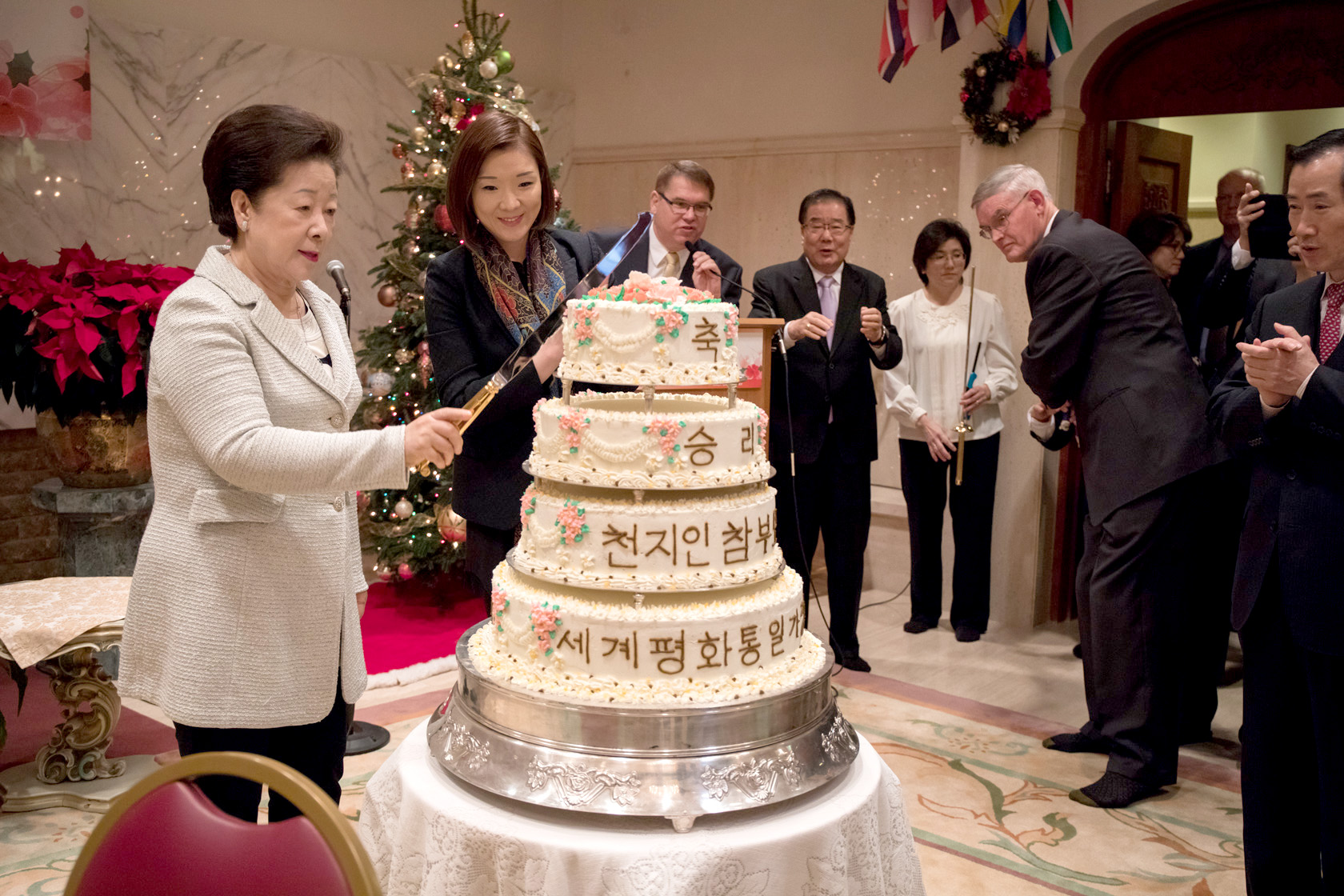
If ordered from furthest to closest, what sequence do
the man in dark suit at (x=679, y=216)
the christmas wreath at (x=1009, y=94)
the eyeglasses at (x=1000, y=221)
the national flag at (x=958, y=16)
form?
1. the christmas wreath at (x=1009, y=94)
2. the national flag at (x=958, y=16)
3. the man in dark suit at (x=679, y=216)
4. the eyeglasses at (x=1000, y=221)

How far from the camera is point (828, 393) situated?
491cm

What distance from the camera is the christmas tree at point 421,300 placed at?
5469 millimetres

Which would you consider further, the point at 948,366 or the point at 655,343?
the point at 948,366

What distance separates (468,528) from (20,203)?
3.76 meters

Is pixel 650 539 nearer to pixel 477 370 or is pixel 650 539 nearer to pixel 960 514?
pixel 477 370

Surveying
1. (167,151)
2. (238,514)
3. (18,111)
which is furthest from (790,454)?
(18,111)

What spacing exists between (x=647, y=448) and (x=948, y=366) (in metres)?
3.70

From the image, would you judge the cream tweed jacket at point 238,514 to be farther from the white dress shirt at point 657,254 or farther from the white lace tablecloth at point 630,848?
the white dress shirt at point 657,254

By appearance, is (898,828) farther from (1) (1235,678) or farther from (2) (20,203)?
(2) (20,203)

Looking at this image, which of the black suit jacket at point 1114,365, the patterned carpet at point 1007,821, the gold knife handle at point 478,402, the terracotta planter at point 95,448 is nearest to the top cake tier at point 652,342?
the gold knife handle at point 478,402

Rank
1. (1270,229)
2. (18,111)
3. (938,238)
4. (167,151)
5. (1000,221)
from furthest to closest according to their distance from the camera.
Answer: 1. (167,151)
2. (938,238)
3. (18,111)
4. (1000,221)
5. (1270,229)

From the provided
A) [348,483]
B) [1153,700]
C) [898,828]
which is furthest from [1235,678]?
[348,483]

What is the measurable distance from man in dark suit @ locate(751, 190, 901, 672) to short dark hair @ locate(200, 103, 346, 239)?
2.99 metres

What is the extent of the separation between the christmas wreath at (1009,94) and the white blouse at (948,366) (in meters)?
0.78
